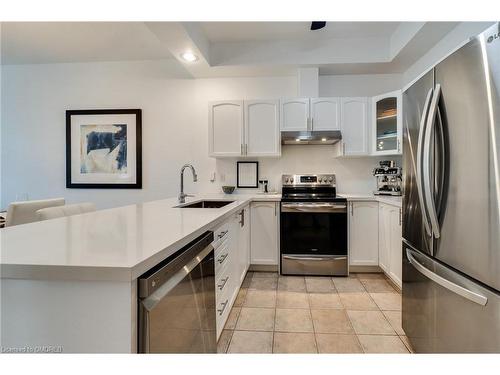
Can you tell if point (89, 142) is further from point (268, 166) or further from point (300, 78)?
point (300, 78)

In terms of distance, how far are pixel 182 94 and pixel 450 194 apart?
341 centimetres

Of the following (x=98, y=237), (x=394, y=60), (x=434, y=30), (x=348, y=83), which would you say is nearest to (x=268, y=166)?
(x=348, y=83)

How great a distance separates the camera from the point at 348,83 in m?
3.63

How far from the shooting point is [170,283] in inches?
36.1

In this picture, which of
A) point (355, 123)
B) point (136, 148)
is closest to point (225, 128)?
point (136, 148)

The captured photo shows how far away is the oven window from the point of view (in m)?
3.01

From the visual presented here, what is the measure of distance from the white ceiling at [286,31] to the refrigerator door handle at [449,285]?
258 centimetres

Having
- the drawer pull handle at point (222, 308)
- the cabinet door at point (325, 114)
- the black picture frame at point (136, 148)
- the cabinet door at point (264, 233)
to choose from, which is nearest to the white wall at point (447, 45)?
the cabinet door at point (325, 114)

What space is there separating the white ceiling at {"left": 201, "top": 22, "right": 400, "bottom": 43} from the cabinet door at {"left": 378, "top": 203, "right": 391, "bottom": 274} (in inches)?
78.5

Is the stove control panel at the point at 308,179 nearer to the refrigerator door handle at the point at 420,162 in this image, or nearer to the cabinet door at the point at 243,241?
the cabinet door at the point at 243,241

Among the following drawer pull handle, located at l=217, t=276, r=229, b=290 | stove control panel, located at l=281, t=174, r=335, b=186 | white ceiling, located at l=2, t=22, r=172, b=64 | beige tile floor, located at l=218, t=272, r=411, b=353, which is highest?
white ceiling, located at l=2, t=22, r=172, b=64

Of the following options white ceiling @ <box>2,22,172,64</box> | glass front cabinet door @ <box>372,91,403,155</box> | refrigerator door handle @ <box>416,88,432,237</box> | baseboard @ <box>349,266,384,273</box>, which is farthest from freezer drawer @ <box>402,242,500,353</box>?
white ceiling @ <box>2,22,172,64</box>

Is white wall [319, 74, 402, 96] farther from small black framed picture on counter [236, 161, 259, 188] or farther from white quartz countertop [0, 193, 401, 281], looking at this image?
white quartz countertop [0, 193, 401, 281]

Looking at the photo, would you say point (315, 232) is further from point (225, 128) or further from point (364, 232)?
point (225, 128)
